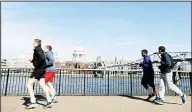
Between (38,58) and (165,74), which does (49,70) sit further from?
(165,74)

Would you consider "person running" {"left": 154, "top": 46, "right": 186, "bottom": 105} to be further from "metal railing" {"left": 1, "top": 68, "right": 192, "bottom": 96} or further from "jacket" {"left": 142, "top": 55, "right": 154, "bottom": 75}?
"metal railing" {"left": 1, "top": 68, "right": 192, "bottom": 96}

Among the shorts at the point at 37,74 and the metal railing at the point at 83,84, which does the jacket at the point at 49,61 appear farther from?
the metal railing at the point at 83,84

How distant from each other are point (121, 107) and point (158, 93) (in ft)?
4.41

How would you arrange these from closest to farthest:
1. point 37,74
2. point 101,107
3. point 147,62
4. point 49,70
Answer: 1. point 37,74
2. point 101,107
3. point 49,70
4. point 147,62

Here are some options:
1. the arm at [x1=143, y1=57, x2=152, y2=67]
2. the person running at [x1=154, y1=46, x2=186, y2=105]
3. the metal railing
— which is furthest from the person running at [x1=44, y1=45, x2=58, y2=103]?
the person running at [x1=154, y1=46, x2=186, y2=105]

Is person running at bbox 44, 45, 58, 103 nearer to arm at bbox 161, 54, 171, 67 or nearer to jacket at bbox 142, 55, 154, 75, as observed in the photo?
jacket at bbox 142, 55, 154, 75

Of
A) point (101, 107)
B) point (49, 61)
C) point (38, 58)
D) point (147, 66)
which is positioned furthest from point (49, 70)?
point (147, 66)

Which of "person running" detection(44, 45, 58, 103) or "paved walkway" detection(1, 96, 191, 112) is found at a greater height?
"person running" detection(44, 45, 58, 103)

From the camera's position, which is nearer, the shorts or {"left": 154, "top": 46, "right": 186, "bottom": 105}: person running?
the shorts

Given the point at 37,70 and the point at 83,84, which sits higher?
the point at 37,70

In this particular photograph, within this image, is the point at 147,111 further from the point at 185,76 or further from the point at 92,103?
the point at 185,76

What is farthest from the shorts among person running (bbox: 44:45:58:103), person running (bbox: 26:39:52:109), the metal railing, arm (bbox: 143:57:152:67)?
arm (bbox: 143:57:152:67)

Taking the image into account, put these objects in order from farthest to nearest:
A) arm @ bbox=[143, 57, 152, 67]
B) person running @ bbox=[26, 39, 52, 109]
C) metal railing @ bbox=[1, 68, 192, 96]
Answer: metal railing @ bbox=[1, 68, 192, 96]
arm @ bbox=[143, 57, 152, 67]
person running @ bbox=[26, 39, 52, 109]

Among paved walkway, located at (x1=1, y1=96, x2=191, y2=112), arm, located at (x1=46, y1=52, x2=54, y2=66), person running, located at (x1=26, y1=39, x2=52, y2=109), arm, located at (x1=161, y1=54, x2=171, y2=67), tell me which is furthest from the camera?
arm, located at (x1=161, y1=54, x2=171, y2=67)
